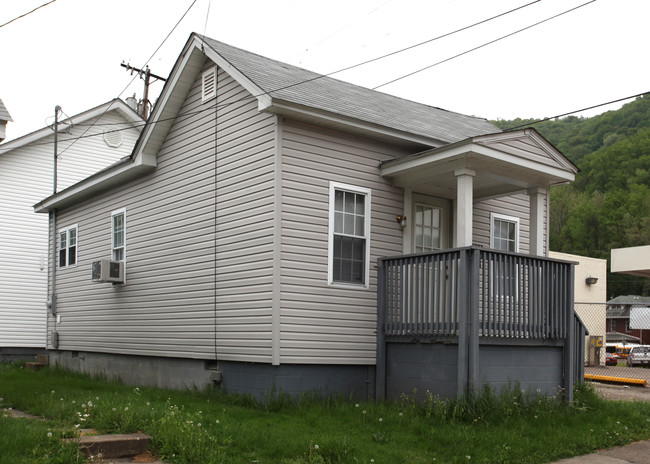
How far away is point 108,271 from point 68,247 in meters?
3.93

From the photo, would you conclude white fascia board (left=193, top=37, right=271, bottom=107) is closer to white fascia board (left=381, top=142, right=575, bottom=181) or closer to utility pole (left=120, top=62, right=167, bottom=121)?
white fascia board (left=381, top=142, right=575, bottom=181)

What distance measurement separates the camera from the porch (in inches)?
359

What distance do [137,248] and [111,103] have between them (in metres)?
11.1

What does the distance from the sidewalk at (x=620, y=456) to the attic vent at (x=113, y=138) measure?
63.6ft

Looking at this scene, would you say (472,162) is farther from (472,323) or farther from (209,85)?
(209,85)

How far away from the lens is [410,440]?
770 centimetres

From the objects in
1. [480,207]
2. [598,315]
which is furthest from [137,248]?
[598,315]

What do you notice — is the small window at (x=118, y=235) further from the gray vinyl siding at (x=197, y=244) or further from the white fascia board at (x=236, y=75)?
the white fascia board at (x=236, y=75)

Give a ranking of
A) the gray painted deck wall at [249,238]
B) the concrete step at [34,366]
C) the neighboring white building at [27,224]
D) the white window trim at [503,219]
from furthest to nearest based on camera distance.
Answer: the neighboring white building at [27,224], the concrete step at [34,366], the white window trim at [503,219], the gray painted deck wall at [249,238]

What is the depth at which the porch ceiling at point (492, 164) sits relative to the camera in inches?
396

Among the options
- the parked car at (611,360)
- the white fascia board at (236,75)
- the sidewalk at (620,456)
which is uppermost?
the white fascia board at (236,75)

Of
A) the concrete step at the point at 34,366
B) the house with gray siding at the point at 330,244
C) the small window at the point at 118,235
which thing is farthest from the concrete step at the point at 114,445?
the concrete step at the point at 34,366

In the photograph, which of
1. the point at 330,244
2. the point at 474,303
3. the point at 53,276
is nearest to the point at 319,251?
the point at 330,244

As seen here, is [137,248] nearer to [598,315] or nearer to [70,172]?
[70,172]
